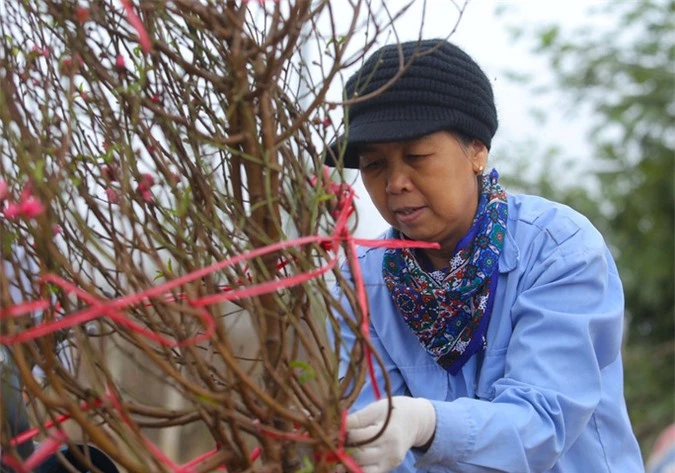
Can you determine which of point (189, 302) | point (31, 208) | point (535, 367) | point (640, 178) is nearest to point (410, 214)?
point (535, 367)

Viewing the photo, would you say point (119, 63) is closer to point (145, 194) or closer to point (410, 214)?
point (145, 194)

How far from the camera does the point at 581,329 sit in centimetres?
201

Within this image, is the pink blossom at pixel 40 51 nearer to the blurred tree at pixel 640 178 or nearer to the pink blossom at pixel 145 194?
the pink blossom at pixel 145 194

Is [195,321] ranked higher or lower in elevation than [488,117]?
lower

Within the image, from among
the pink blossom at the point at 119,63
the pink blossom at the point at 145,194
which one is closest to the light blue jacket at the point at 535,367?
the pink blossom at the point at 145,194

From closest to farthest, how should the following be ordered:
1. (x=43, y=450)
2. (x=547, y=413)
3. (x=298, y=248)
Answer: (x=43, y=450), (x=298, y=248), (x=547, y=413)

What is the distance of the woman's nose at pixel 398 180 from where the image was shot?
2045 mm

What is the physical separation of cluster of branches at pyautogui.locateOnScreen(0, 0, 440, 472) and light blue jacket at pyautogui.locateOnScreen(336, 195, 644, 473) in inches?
13.5

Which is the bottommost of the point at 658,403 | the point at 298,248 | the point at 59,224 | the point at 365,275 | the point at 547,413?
the point at 658,403

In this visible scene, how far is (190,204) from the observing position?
1583mm

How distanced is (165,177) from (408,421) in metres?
0.55

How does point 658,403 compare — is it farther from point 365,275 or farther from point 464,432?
point 464,432

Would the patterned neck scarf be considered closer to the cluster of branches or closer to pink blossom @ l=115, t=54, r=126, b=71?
the cluster of branches

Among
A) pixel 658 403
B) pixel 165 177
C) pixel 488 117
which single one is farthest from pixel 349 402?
pixel 658 403
